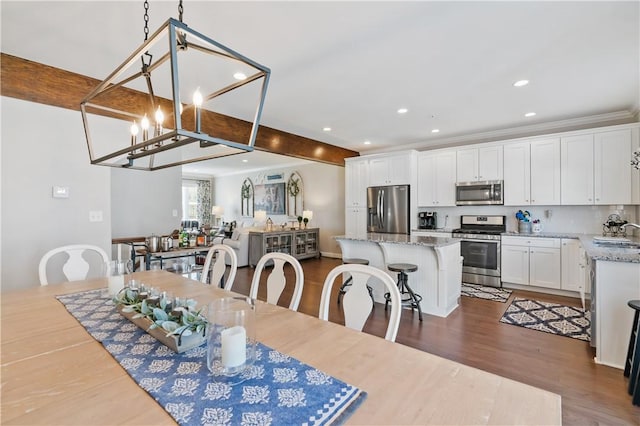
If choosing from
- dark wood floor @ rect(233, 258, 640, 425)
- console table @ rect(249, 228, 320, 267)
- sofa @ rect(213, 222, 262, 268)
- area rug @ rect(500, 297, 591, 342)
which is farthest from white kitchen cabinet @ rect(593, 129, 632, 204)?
sofa @ rect(213, 222, 262, 268)

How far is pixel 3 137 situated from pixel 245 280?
3572 millimetres

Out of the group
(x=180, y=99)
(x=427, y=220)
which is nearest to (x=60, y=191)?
(x=180, y=99)

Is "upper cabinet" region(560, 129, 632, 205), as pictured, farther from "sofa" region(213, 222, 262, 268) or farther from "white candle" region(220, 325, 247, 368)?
"sofa" region(213, 222, 262, 268)

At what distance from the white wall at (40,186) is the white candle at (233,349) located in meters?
3.26

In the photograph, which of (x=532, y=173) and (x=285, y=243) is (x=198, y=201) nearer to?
(x=285, y=243)

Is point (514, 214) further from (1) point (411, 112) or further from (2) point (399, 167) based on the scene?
(1) point (411, 112)

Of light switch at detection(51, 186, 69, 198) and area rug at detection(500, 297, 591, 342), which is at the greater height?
light switch at detection(51, 186, 69, 198)

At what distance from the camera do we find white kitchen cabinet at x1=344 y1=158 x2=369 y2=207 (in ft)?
20.7

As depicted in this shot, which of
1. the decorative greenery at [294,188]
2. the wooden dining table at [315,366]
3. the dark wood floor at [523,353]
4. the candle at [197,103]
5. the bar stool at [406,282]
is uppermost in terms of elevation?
the decorative greenery at [294,188]

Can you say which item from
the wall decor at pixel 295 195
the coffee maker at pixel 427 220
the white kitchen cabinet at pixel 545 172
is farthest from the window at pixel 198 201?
the white kitchen cabinet at pixel 545 172

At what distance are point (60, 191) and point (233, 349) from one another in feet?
11.1

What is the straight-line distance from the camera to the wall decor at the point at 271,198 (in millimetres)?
9430

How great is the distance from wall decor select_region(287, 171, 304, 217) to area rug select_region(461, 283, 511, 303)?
525 cm

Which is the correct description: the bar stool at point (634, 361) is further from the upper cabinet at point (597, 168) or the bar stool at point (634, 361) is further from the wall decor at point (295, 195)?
the wall decor at point (295, 195)
